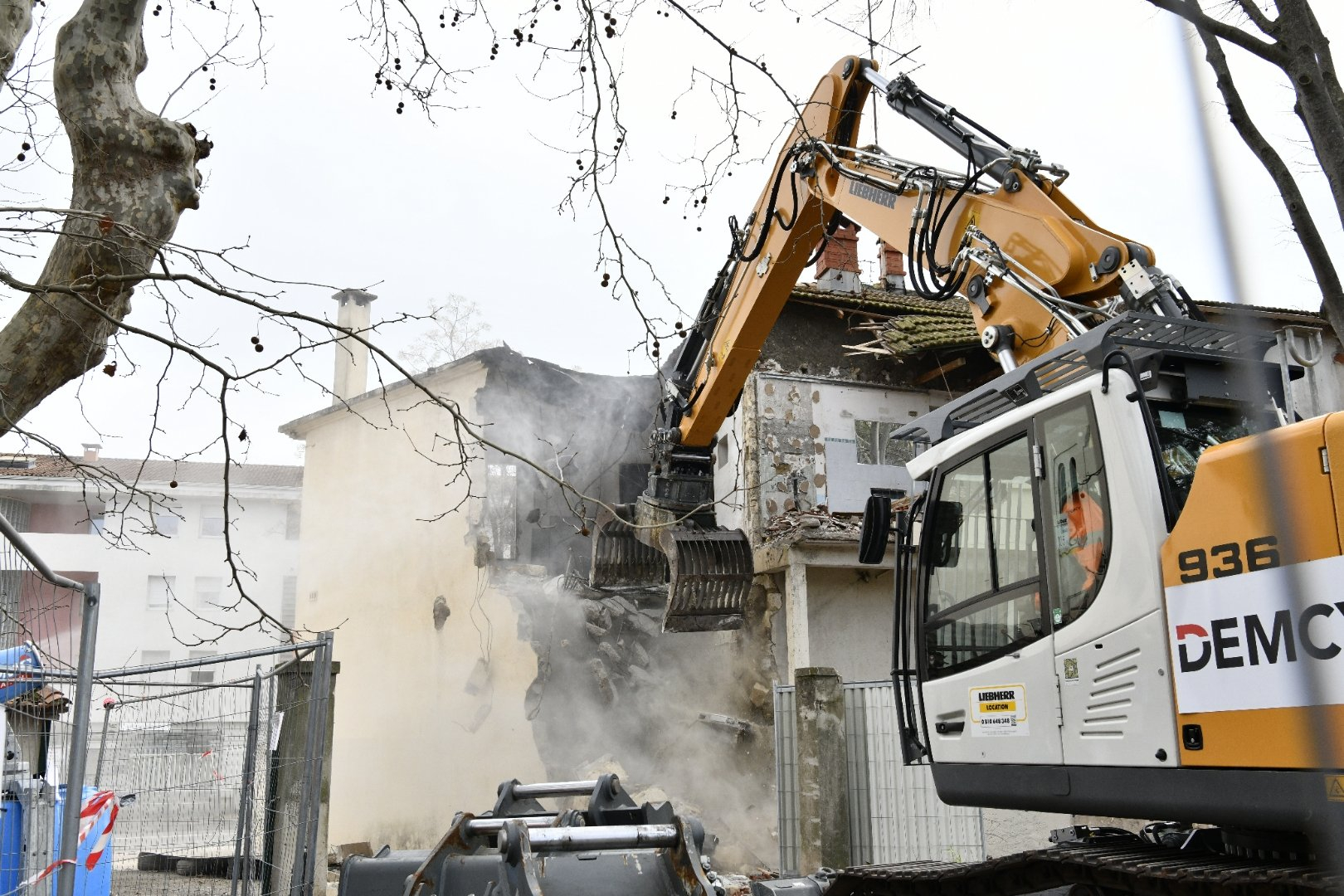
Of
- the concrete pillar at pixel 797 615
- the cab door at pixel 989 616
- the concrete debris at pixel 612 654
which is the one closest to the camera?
the cab door at pixel 989 616

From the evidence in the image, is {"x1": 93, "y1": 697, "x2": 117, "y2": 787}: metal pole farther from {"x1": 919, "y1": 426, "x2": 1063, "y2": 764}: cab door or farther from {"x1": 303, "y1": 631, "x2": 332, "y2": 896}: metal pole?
{"x1": 919, "y1": 426, "x2": 1063, "y2": 764}: cab door

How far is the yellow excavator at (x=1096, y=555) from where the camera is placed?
141 inches

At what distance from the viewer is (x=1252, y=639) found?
3.60 metres

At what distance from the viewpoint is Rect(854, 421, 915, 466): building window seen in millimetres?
16562

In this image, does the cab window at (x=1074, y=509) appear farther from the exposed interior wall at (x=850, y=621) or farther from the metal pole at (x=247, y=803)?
Result: the exposed interior wall at (x=850, y=621)

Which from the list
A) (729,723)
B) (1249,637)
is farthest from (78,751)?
(729,723)

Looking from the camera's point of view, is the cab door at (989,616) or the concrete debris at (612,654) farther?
the concrete debris at (612,654)

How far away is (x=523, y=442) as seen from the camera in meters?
16.9

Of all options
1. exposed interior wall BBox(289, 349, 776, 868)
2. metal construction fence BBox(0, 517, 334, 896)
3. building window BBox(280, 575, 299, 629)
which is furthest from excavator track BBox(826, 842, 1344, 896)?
building window BBox(280, 575, 299, 629)

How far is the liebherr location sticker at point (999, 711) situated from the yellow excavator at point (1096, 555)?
1 cm

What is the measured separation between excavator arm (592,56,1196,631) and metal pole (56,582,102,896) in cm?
259

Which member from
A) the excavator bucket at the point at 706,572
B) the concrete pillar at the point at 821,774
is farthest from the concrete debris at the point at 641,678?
the concrete pillar at the point at 821,774

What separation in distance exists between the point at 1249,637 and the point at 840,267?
1554 centimetres

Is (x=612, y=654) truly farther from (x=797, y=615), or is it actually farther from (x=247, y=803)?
(x=247, y=803)
